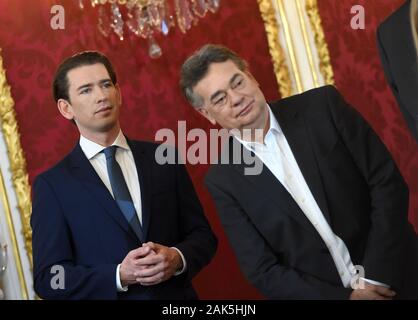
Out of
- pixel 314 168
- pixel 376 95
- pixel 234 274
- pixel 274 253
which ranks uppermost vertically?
pixel 376 95

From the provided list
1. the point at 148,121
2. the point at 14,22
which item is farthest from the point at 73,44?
the point at 148,121

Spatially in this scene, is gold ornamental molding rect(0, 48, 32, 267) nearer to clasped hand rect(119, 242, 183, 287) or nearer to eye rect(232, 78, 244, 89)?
clasped hand rect(119, 242, 183, 287)

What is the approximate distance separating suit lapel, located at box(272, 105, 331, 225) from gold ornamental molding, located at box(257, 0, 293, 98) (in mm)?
1105

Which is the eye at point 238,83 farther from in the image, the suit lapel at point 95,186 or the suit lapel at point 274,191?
the suit lapel at point 95,186

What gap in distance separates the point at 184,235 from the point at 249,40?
125 cm

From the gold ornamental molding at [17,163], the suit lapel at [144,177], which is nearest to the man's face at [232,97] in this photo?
the suit lapel at [144,177]

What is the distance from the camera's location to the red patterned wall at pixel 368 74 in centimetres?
329

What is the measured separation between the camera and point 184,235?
240 centimetres

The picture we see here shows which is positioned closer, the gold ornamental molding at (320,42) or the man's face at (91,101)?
the man's face at (91,101)

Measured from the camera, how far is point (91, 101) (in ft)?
7.75

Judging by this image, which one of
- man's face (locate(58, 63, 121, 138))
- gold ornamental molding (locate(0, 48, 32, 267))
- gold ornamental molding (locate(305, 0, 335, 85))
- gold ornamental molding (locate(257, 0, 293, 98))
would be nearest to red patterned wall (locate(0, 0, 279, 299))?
gold ornamental molding (locate(0, 48, 32, 267))

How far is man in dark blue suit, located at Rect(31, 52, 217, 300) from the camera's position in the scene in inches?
87.2

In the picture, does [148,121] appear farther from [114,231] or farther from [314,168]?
[314,168]

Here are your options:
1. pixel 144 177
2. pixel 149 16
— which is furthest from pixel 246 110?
pixel 149 16
